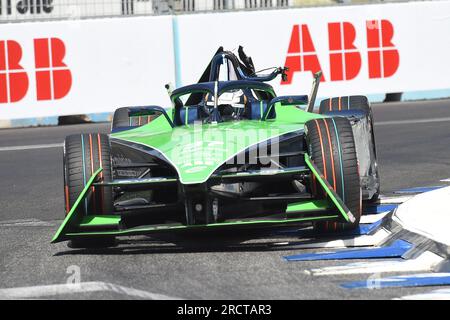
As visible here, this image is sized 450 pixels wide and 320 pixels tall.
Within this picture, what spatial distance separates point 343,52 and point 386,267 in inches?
475

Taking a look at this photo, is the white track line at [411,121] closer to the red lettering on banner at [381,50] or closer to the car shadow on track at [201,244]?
the red lettering on banner at [381,50]

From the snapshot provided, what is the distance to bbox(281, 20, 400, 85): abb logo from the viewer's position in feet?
57.8

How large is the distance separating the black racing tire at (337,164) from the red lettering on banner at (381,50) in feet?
35.5

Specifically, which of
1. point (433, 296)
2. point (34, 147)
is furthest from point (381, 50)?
point (433, 296)

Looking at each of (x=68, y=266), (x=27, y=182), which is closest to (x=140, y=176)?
(x=68, y=266)

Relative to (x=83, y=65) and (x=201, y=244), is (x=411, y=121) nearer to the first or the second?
(x=83, y=65)

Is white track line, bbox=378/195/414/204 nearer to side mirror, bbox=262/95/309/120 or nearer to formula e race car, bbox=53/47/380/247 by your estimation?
formula e race car, bbox=53/47/380/247

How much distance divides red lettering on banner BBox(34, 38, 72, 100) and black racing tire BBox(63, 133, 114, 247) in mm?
9772

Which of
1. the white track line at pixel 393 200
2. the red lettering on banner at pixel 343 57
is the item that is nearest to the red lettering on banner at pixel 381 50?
the red lettering on banner at pixel 343 57

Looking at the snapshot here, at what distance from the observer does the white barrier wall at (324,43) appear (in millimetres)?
17609

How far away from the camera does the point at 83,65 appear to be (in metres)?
17.2

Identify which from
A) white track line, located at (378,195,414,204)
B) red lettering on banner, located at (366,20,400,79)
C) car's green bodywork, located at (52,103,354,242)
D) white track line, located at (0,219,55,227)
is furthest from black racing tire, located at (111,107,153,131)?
red lettering on banner, located at (366,20,400,79)
